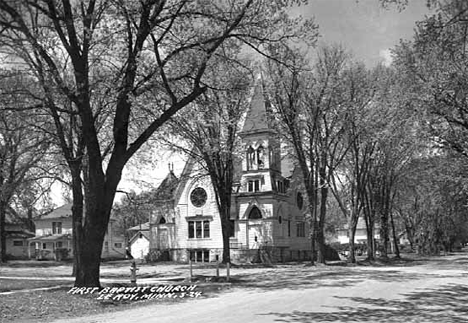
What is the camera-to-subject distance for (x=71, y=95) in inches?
680

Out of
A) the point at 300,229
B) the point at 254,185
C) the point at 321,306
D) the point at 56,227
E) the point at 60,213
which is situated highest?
the point at 254,185

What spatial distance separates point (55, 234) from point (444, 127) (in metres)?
56.6

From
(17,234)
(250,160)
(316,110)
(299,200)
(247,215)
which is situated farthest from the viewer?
(17,234)

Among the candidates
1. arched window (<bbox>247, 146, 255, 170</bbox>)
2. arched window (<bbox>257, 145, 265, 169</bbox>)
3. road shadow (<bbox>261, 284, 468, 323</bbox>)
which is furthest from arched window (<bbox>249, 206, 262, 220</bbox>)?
road shadow (<bbox>261, 284, 468, 323</bbox>)

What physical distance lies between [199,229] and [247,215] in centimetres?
543

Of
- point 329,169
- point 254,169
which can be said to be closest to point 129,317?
point 329,169

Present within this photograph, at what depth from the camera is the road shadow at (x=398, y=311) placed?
12.0 metres

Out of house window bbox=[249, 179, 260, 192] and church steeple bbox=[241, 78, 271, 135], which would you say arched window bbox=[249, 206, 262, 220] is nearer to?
house window bbox=[249, 179, 260, 192]

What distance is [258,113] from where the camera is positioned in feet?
149

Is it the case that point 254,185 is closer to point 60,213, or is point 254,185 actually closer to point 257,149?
point 257,149

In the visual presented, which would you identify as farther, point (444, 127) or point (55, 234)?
point (55, 234)

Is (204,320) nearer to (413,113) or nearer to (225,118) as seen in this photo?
(413,113)

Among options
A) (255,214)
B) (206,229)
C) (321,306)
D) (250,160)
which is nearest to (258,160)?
(250,160)

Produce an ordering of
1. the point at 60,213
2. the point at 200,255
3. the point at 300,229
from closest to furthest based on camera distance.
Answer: the point at 200,255, the point at 300,229, the point at 60,213
